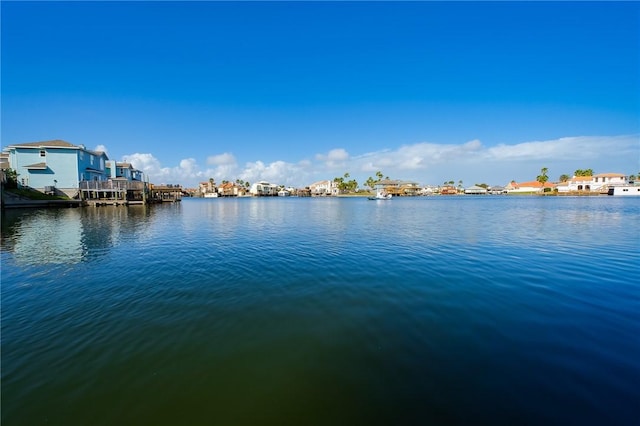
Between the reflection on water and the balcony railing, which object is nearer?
the reflection on water

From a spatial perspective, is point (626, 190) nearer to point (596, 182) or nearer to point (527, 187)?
point (596, 182)

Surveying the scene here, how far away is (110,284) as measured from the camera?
38.6 feet

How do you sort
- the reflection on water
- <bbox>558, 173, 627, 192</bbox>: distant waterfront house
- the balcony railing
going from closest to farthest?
1. the reflection on water
2. the balcony railing
3. <bbox>558, 173, 627, 192</bbox>: distant waterfront house

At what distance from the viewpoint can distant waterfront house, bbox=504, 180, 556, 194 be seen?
153975mm

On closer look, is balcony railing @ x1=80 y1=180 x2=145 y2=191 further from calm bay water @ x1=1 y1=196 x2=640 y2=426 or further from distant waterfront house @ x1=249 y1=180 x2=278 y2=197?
distant waterfront house @ x1=249 y1=180 x2=278 y2=197

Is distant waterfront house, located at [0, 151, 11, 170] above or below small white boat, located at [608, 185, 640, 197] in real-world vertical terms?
above

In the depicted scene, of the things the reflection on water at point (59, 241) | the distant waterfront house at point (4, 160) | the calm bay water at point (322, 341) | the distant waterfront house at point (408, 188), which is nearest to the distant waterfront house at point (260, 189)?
the distant waterfront house at point (408, 188)

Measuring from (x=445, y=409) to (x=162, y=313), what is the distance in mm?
8973

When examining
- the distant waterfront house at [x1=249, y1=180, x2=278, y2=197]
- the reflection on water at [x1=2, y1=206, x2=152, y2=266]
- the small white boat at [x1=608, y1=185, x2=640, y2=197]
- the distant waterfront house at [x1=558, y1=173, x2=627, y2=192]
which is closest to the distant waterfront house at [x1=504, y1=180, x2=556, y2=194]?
the distant waterfront house at [x1=558, y1=173, x2=627, y2=192]

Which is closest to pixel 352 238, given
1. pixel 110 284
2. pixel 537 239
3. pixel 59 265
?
pixel 537 239

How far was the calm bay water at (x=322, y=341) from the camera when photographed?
5066 millimetres

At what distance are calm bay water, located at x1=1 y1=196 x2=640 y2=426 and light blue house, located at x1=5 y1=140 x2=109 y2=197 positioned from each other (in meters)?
55.1

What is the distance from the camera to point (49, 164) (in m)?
53.9

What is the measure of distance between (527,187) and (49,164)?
736ft
